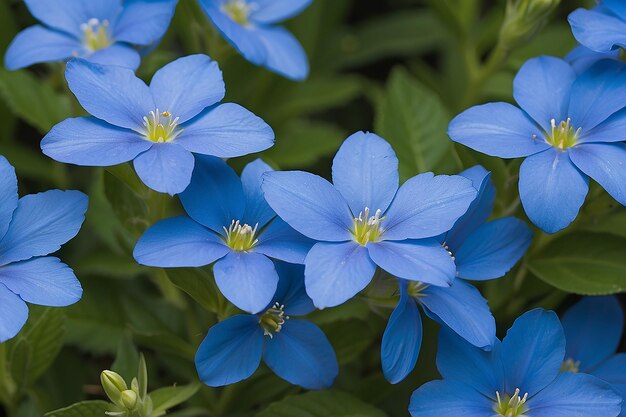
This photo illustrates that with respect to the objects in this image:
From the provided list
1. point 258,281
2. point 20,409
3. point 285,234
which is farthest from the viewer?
point 20,409

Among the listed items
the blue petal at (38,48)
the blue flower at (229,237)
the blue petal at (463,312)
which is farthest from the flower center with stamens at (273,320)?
the blue petal at (38,48)

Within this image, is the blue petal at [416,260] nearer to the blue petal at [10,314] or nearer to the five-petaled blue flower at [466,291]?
the five-petaled blue flower at [466,291]

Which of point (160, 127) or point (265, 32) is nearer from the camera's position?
point (160, 127)

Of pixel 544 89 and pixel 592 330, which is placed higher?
pixel 544 89

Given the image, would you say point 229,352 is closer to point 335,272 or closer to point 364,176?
point 335,272

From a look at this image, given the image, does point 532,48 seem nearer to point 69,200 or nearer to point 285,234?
point 285,234

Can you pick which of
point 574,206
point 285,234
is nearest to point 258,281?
point 285,234

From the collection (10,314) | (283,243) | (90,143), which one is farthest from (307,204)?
(10,314)

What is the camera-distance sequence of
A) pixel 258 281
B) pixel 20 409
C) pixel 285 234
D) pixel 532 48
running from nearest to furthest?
1. pixel 258 281
2. pixel 285 234
3. pixel 20 409
4. pixel 532 48
